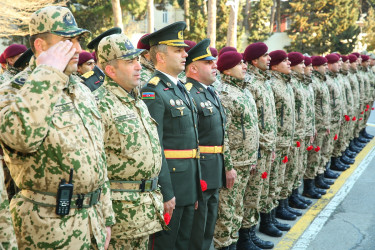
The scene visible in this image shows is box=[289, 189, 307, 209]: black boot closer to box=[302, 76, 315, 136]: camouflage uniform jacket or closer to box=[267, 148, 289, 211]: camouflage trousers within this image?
box=[267, 148, 289, 211]: camouflage trousers

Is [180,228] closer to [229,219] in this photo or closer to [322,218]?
[229,219]

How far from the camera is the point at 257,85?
5.85 metres

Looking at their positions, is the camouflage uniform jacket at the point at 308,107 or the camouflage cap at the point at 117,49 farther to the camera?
the camouflage uniform jacket at the point at 308,107

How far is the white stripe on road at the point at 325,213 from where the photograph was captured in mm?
5773

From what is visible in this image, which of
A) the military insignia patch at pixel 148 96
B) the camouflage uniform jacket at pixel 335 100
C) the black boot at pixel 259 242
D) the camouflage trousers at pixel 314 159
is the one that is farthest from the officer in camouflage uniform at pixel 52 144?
the camouflage uniform jacket at pixel 335 100

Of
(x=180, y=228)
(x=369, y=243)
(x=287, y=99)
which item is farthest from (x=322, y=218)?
(x=180, y=228)

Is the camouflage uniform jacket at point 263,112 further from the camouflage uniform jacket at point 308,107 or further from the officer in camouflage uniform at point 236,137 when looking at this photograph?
the camouflage uniform jacket at point 308,107

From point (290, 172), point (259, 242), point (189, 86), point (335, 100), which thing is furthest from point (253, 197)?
point (335, 100)

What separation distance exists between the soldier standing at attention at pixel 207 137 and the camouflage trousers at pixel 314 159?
12.4 feet

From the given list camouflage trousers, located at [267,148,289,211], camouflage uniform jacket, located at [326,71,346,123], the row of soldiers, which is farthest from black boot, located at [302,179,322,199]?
camouflage uniform jacket, located at [326,71,346,123]

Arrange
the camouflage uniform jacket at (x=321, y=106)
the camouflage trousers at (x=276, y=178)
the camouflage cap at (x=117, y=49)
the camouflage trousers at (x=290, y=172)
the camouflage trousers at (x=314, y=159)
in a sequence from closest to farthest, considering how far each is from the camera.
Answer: the camouflage cap at (x=117, y=49)
the camouflage trousers at (x=276, y=178)
the camouflage trousers at (x=290, y=172)
the camouflage trousers at (x=314, y=159)
the camouflage uniform jacket at (x=321, y=106)

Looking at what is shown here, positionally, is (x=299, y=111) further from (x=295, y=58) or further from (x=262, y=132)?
(x=262, y=132)

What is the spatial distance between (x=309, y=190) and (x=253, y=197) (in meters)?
2.79

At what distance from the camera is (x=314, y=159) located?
27.3ft
